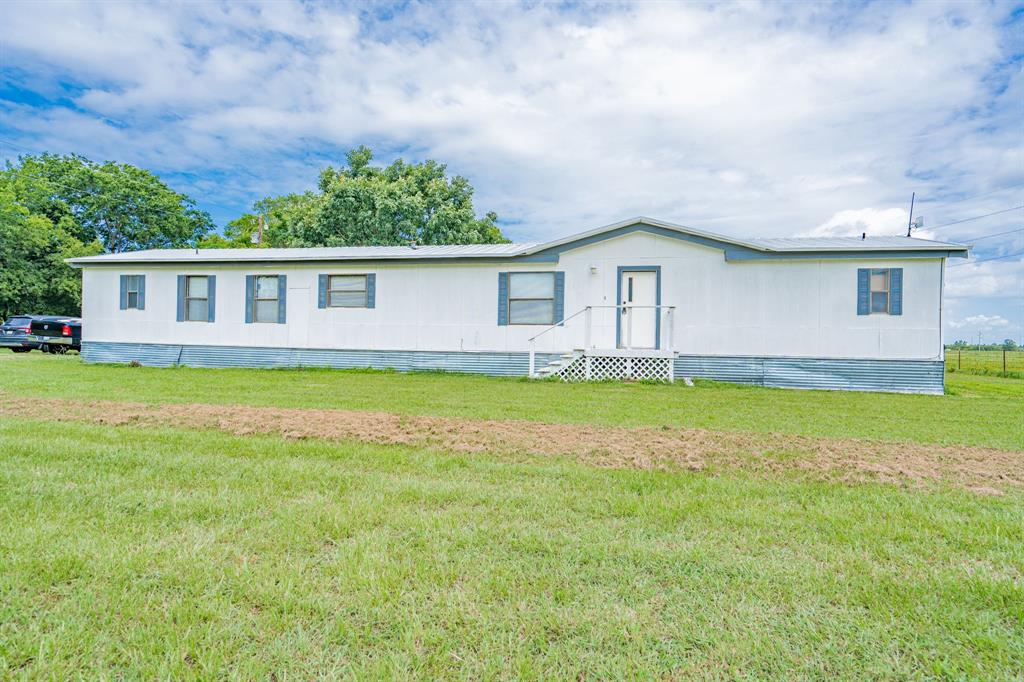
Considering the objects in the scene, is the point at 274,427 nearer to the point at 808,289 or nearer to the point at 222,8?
the point at 808,289

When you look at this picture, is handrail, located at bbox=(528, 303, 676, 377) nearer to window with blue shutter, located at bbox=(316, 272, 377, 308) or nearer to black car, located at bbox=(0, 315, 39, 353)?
window with blue shutter, located at bbox=(316, 272, 377, 308)

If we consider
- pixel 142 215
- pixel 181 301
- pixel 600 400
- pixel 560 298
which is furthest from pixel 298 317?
pixel 142 215

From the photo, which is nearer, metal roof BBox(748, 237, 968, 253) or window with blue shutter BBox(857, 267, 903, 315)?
metal roof BBox(748, 237, 968, 253)

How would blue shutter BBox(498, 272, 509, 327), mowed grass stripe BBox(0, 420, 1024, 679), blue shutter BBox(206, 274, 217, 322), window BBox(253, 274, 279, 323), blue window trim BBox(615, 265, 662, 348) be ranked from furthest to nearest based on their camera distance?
blue shutter BBox(206, 274, 217, 322) → window BBox(253, 274, 279, 323) → blue shutter BBox(498, 272, 509, 327) → blue window trim BBox(615, 265, 662, 348) → mowed grass stripe BBox(0, 420, 1024, 679)

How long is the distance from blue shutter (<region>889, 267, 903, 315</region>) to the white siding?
9 cm

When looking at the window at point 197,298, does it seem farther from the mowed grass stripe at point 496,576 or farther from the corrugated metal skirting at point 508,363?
the mowed grass stripe at point 496,576

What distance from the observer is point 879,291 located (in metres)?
11.3

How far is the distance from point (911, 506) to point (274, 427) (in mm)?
5026

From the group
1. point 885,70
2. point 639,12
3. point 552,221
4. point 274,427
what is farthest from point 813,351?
point 552,221

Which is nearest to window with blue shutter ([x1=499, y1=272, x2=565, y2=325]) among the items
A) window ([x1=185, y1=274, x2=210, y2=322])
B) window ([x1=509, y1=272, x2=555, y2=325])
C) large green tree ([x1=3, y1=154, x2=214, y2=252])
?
window ([x1=509, y1=272, x2=555, y2=325])

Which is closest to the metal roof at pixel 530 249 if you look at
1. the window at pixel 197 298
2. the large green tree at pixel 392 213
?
the window at pixel 197 298

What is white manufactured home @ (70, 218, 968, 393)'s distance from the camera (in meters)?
11.3

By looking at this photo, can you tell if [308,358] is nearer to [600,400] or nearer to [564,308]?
[564,308]

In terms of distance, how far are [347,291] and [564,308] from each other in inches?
219
